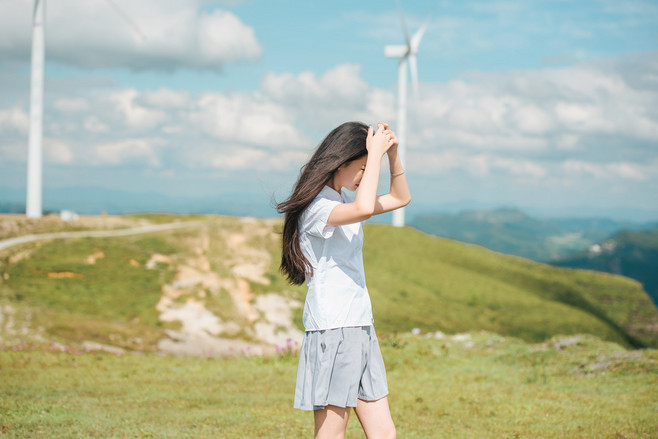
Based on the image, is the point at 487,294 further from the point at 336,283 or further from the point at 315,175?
the point at 315,175

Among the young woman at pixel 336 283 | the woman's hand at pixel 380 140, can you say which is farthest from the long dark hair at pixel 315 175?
the woman's hand at pixel 380 140

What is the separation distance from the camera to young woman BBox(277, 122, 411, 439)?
4602 mm

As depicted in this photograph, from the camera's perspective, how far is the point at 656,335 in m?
47.9

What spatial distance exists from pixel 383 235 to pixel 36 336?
1375 inches

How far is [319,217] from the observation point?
456 cm

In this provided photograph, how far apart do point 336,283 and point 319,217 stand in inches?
22.2

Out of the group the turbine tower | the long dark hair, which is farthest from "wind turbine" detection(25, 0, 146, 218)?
the long dark hair

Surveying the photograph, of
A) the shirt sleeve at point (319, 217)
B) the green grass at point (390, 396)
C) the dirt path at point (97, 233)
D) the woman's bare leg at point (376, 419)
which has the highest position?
the shirt sleeve at point (319, 217)

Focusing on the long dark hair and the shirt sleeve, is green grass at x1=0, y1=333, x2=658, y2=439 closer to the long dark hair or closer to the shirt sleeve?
the long dark hair

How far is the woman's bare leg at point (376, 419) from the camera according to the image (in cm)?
473

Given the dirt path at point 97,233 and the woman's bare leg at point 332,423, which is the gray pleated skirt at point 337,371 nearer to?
the woman's bare leg at point 332,423

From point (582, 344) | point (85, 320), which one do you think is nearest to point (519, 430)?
point (582, 344)

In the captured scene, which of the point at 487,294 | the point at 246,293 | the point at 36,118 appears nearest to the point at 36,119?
the point at 36,118

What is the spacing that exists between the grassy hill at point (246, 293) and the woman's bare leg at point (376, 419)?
21.1 meters
